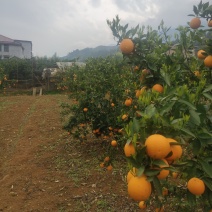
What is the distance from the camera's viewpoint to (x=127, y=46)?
6.30 ft

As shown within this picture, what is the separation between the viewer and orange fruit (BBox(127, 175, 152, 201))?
1.09 metres

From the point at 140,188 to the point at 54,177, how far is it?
320 cm

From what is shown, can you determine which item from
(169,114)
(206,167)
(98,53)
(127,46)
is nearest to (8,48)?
(98,53)

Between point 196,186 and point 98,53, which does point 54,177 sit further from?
point 98,53

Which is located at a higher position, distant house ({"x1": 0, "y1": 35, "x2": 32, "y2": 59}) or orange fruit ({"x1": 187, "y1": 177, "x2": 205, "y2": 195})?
distant house ({"x1": 0, "y1": 35, "x2": 32, "y2": 59})

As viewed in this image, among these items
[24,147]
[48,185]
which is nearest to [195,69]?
[48,185]

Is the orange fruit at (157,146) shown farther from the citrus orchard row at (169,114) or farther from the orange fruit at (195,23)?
the orange fruit at (195,23)

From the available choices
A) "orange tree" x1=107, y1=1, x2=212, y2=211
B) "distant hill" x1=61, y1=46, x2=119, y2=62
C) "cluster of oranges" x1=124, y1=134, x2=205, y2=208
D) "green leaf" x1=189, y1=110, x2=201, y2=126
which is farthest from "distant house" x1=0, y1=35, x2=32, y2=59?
"cluster of oranges" x1=124, y1=134, x2=205, y2=208

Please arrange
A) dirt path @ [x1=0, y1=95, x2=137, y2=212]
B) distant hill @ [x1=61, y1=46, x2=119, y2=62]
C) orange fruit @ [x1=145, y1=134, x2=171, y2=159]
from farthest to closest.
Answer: distant hill @ [x1=61, y1=46, x2=119, y2=62] → dirt path @ [x1=0, y1=95, x2=137, y2=212] → orange fruit @ [x1=145, y1=134, x2=171, y2=159]

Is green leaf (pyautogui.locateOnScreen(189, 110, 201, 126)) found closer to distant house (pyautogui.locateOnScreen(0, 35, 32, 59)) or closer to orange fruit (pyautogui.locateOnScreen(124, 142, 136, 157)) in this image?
orange fruit (pyautogui.locateOnScreen(124, 142, 136, 157))

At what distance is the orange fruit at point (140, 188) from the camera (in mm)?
1090

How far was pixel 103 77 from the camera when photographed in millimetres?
4941

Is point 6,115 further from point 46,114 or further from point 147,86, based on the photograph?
point 147,86

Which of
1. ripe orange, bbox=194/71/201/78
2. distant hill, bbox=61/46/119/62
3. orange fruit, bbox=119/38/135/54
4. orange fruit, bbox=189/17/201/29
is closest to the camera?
orange fruit, bbox=119/38/135/54
